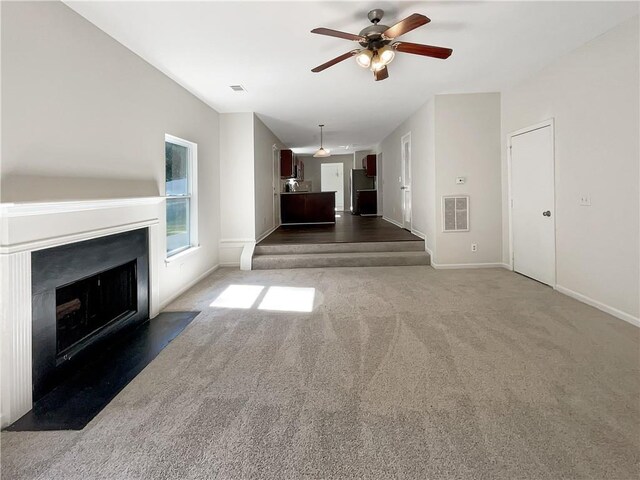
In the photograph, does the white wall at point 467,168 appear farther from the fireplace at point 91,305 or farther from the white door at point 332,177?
the white door at point 332,177

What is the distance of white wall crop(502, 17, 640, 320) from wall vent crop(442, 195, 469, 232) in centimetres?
137

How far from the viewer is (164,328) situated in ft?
10.0

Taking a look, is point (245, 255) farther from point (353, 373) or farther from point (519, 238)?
point (519, 238)

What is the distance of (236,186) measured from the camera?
565 cm

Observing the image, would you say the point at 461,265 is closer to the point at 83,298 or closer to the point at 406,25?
the point at 406,25

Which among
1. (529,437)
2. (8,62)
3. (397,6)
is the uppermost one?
(397,6)

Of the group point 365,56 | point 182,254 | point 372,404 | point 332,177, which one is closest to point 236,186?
point 182,254

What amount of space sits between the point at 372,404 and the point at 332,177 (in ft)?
40.7

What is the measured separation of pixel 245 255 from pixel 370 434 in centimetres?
414

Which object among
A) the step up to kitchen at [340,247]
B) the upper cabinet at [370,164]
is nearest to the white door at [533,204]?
the step up to kitchen at [340,247]

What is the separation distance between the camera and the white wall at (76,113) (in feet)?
6.49

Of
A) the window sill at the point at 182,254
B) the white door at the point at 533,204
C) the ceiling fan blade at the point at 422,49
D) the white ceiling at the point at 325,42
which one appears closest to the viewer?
the white ceiling at the point at 325,42

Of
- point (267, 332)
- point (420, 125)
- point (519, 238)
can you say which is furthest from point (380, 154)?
point (267, 332)

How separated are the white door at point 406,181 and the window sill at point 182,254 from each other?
4.43 metres
